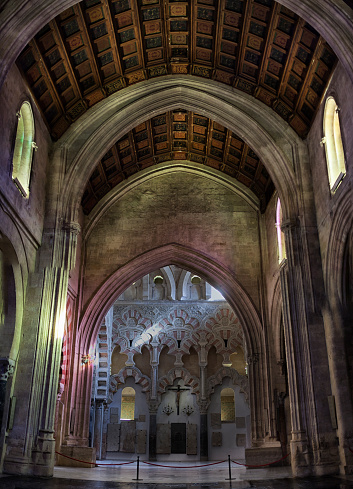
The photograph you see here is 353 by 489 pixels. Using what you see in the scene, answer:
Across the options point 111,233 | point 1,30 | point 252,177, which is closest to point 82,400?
point 111,233

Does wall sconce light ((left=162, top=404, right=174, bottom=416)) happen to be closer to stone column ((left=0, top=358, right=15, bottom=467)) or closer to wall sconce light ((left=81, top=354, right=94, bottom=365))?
wall sconce light ((left=81, top=354, right=94, bottom=365))

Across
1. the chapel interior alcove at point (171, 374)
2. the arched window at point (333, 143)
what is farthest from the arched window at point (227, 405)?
the arched window at point (333, 143)

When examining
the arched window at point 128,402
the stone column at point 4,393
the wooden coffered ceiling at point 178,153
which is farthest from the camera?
the arched window at point 128,402

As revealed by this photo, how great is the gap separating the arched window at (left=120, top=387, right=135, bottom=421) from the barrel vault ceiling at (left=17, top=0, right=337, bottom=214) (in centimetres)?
1342

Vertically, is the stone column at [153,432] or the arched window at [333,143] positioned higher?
the arched window at [333,143]

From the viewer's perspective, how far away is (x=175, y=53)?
14.8 meters

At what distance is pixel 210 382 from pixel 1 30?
57.0 feet

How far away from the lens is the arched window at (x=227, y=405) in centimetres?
2308

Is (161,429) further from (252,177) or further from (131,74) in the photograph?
(131,74)

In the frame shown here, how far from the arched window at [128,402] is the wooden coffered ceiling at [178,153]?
9.50 meters

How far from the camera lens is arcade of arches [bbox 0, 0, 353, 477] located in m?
11.5

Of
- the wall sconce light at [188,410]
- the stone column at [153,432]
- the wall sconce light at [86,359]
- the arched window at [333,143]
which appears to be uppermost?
the arched window at [333,143]

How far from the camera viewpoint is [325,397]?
467 inches

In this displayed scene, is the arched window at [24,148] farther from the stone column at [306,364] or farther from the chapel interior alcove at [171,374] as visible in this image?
the chapel interior alcove at [171,374]
